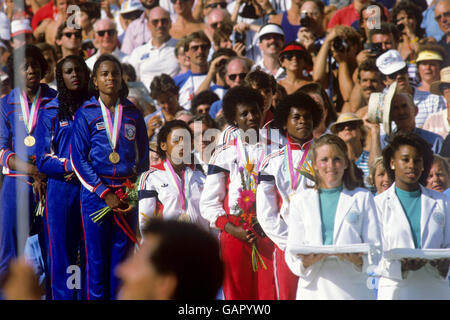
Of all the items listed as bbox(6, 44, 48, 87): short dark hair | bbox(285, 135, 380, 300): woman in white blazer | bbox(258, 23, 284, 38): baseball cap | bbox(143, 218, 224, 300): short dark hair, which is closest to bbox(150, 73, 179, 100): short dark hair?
bbox(258, 23, 284, 38): baseball cap

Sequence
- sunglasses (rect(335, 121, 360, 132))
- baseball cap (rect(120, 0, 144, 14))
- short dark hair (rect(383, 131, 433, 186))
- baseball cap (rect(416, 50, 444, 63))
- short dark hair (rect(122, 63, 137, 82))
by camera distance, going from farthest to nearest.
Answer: baseball cap (rect(120, 0, 144, 14)) < short dark hair (rect(122, 63, 137, 82)) < baseball cap (rect(416, 50, 444, 63)) < sunglasses (rect(335, 121, 360, 132)) < short dark hair (rect(383, 131, 433, 186))

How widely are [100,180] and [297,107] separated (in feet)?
5.36

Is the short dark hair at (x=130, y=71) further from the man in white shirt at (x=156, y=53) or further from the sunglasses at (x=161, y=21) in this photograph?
the sunglasses at (x=161, y=21)

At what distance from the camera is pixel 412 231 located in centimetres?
617

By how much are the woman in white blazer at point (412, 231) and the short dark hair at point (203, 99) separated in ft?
10.4

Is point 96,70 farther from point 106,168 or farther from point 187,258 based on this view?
point 187,258

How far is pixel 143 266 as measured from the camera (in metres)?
3.24

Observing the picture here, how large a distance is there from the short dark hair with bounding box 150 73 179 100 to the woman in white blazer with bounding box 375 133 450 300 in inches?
147

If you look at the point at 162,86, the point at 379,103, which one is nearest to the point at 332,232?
the point at 379,103

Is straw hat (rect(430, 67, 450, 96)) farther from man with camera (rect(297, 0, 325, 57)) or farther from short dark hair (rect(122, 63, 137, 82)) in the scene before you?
short dark hair (rect(122, 63, 137, 82))

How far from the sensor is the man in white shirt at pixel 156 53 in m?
10.4

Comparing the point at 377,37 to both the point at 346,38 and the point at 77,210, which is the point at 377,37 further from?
the point at 77,210

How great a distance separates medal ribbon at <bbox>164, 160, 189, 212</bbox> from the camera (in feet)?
24.2

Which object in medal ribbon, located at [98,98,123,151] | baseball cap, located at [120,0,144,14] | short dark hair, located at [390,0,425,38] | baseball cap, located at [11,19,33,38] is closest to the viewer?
medal ribbon, located at [98,98,123,151]
